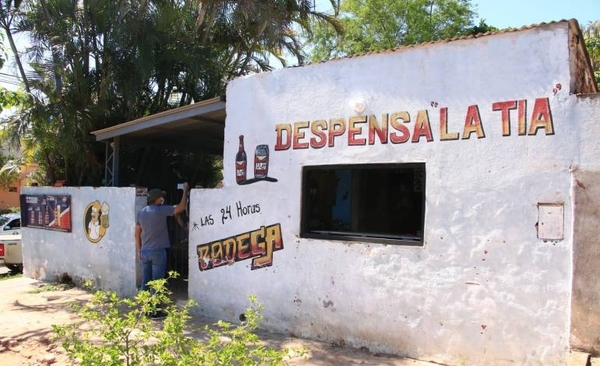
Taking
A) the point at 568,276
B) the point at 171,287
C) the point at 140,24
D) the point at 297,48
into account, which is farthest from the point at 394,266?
the point at 297,48

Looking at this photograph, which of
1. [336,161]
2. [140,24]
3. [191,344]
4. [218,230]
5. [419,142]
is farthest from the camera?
[140,24]

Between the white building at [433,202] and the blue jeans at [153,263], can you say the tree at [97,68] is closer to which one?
the blue jeans at [153,263]

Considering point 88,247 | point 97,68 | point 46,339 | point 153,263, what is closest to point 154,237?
point 153,263

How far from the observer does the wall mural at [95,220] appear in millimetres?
8125

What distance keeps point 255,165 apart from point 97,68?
6.69 meters

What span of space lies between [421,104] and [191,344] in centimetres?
326

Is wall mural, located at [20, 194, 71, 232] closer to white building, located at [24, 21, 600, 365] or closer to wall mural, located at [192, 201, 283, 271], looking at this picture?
wall mural, located at [192, 201, 283, 271]

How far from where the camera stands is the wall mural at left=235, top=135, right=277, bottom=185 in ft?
20.2

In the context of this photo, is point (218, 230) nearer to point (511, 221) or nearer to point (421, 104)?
point (421, 104)

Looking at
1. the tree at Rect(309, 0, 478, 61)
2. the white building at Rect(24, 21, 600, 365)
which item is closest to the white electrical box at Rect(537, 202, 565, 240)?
the white building at Rect(24, 21, 600, 365)

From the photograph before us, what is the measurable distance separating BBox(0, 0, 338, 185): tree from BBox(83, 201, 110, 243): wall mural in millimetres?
2159

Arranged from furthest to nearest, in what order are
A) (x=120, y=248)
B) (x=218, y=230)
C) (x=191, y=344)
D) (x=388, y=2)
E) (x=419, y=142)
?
Result: (x=388, y=2) → (x=120, y=248) → (x=218, y=230) → (x=419, y=142) → (x=191, y=344)

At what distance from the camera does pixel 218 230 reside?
6.62 metres

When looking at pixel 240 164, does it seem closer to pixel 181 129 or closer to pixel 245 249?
pixel 245 249
